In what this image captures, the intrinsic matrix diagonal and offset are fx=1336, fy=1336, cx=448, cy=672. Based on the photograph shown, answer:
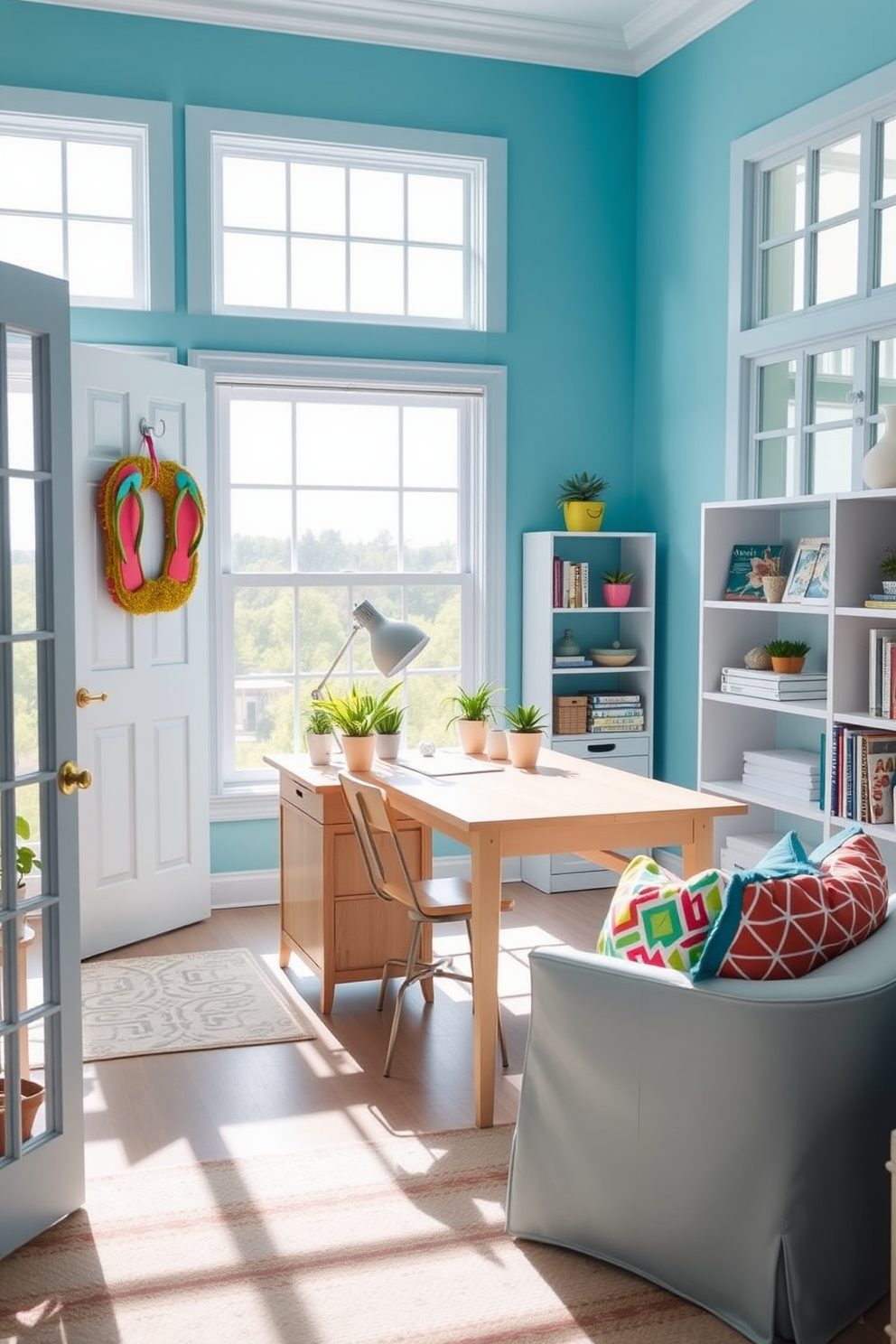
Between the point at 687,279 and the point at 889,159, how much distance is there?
129 cm

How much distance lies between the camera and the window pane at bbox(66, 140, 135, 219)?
212 inches

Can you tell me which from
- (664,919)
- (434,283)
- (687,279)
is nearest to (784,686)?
(687,279)

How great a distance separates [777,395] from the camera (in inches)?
208

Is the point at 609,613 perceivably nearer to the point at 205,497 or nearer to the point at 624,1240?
the point at 205,497

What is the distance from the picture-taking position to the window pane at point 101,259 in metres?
5.40

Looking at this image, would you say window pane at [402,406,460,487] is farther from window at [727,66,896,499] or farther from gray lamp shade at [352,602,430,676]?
gray lamp shade at [352,602,430,676]

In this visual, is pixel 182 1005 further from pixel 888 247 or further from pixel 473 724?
pixel 888 247

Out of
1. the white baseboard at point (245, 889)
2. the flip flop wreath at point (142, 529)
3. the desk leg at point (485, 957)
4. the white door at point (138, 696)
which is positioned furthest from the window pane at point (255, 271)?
the desk leg at point (485, 957)

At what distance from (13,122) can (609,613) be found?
3.27 meters

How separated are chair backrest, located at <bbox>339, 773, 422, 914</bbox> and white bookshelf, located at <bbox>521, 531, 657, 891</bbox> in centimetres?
185

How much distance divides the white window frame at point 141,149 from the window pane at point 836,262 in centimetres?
256

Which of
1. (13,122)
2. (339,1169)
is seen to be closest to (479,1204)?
(339,1169)

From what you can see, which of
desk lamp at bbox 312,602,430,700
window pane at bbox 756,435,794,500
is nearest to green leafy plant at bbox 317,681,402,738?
desk lamp at bbox 312,602,430,700

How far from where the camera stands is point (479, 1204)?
9.86ft
